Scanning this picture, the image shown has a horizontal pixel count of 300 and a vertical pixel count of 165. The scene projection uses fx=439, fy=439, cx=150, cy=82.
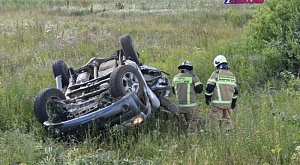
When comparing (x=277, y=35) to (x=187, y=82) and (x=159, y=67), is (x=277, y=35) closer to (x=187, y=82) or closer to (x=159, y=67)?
(x=159, y=67)

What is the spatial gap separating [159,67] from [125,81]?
→ 3.89 metres

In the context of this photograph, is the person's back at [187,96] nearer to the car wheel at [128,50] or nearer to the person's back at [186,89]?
the person's back at [186,89]

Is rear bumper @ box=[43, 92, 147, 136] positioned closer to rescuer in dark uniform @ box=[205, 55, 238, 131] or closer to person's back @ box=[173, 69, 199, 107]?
person's back @ box=[173, 69, 199, 107]

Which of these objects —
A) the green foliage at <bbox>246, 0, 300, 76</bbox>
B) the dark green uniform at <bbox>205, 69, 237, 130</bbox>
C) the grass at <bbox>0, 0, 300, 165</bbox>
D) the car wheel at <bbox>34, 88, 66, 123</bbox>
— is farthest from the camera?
the green foliage at <bbox>246, 0, 300, 76</bbox>

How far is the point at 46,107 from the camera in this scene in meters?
6.38

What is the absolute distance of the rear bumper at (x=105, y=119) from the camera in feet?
19.7

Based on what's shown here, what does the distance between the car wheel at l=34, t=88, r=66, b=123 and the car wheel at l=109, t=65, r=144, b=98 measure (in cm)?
91

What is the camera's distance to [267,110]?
6953 millimetres

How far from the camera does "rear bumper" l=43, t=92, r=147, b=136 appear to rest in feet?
→ 19.7

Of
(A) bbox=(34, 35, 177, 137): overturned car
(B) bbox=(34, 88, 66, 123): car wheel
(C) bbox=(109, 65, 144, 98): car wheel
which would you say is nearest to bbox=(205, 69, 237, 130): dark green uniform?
(A) bbox=(34, 35, 177, 137): overturned car

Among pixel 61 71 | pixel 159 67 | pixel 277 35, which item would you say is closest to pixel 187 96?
pixel 61 71

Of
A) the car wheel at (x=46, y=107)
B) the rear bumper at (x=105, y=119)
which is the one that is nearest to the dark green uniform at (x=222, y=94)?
the rear bumper at (x=105, y=119)

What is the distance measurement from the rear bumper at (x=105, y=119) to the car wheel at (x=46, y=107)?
19cm

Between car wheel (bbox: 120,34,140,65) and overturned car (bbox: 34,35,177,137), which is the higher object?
car wheel (bbox: 120,34,140,65)
